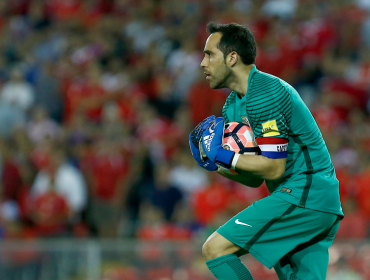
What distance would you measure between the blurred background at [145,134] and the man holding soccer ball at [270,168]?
3034 mm

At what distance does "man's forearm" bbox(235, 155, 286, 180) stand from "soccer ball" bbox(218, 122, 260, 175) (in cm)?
15

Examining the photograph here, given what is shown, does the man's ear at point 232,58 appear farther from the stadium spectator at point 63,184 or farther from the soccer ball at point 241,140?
the stadium spectator at point 63,184

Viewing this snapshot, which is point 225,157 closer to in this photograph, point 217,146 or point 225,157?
point 225,157

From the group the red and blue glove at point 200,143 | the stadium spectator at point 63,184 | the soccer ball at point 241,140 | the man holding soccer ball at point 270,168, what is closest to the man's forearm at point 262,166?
the man holding soccer ball at point 270,168

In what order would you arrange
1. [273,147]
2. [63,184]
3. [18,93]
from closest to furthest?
1. [273,147]
2. [63,184]
3. [18,93]

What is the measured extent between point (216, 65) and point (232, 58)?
11cm

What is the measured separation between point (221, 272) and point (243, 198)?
4.28 m

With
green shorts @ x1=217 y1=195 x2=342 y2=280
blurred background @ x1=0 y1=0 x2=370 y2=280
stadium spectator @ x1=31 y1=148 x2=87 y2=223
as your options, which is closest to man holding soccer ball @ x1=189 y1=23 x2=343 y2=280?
green shorts @ x1=217 y1=195 x2=342 y2=280

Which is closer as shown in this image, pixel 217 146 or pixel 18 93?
pixel 217 146

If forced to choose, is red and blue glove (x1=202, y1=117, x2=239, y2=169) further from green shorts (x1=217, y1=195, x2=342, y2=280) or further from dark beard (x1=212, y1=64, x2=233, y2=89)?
green shorts (x1=217, y1=195, x2=342, y2=280)

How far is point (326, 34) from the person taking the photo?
9.70 m

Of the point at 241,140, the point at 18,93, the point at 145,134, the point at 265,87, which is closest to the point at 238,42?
the point at 265,87

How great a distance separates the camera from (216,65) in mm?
3605

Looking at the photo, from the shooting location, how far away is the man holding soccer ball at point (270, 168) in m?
3.35
